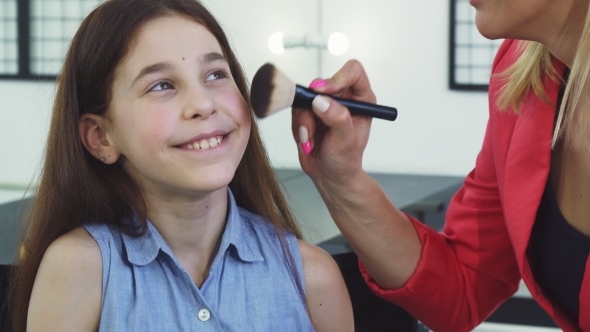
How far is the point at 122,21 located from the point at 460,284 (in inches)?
24.0

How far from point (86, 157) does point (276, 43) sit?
3.66ft

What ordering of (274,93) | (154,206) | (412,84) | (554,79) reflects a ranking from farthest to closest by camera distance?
(412,84), (554,79), (154,206), (274,93)

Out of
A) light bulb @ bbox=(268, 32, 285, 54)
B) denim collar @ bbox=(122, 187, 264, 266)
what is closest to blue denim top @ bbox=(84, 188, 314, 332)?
denim collar @ bbox=(122, 187, 264, 266)

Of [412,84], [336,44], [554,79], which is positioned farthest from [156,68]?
[412,84]

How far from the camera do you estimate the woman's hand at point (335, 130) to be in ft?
3.17

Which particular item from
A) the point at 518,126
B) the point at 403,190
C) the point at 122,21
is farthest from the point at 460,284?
the point at 403,190

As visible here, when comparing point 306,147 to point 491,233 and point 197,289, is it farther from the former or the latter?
point 491,233

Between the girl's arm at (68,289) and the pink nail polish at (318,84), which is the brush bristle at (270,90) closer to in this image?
the pink nail polish at (318,84)

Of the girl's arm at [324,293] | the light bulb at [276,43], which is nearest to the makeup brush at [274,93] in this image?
the girl's arm at [324,293]

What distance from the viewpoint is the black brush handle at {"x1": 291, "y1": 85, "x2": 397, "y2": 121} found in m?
0.95

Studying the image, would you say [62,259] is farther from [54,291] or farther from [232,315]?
[232,315]

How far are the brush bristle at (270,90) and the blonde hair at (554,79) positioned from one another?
353 millimetres

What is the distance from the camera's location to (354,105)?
0.99m

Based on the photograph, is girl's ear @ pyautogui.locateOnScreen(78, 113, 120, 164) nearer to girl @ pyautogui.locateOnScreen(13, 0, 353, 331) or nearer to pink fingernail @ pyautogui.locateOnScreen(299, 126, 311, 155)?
girl @ pyautogui.locateOnScreen(13, 0, 353, 331)
